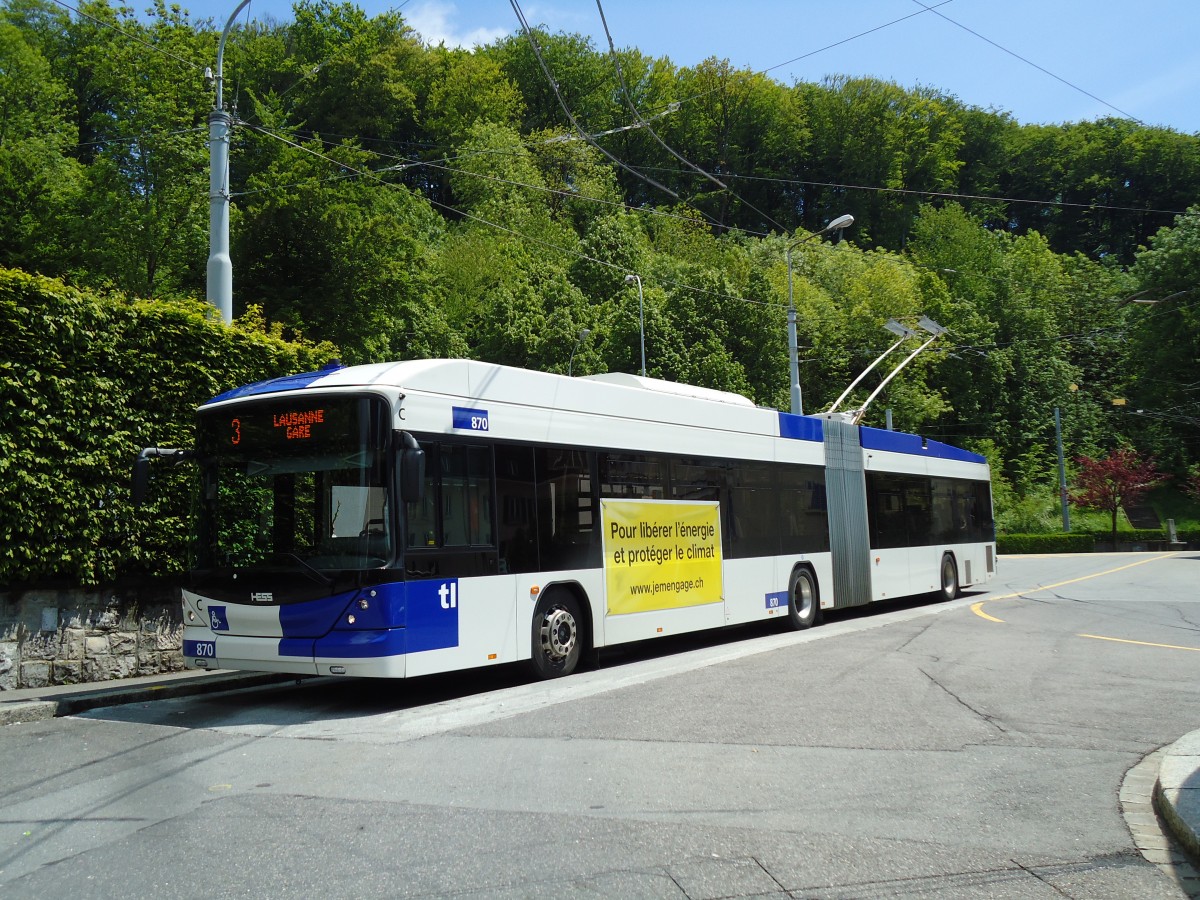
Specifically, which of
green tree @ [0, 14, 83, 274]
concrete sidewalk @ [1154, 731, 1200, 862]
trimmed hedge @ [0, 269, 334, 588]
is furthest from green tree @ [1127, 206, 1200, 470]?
concrete sidewalk @ [1154, 731, 1200, 862]

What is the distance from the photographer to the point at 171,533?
11828 millimetres

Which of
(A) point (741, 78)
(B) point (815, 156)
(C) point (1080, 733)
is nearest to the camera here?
(C) point (1080, 733)

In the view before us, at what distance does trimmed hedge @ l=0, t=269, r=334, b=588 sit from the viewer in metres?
10.2

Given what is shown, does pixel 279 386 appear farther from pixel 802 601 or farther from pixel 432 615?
pixel 802 601

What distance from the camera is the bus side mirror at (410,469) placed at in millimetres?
8766

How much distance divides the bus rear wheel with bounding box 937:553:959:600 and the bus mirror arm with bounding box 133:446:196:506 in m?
16.3

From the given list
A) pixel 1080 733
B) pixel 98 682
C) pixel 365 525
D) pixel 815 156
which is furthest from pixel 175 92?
pixel 815 156

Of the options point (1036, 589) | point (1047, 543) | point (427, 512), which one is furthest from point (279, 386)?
point (1047, 543)

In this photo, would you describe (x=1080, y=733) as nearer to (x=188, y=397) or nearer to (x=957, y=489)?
(x=188, y=397)

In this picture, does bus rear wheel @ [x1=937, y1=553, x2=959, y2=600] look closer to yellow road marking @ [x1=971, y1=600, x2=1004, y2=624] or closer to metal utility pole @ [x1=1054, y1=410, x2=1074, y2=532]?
yellow road marking @ [x1=971, y1=600, x2=1004, y2=624]

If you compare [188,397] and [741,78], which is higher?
[741,78]

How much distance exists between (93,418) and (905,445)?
49.3ft

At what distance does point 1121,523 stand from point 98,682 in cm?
6047

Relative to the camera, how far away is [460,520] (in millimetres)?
9953
